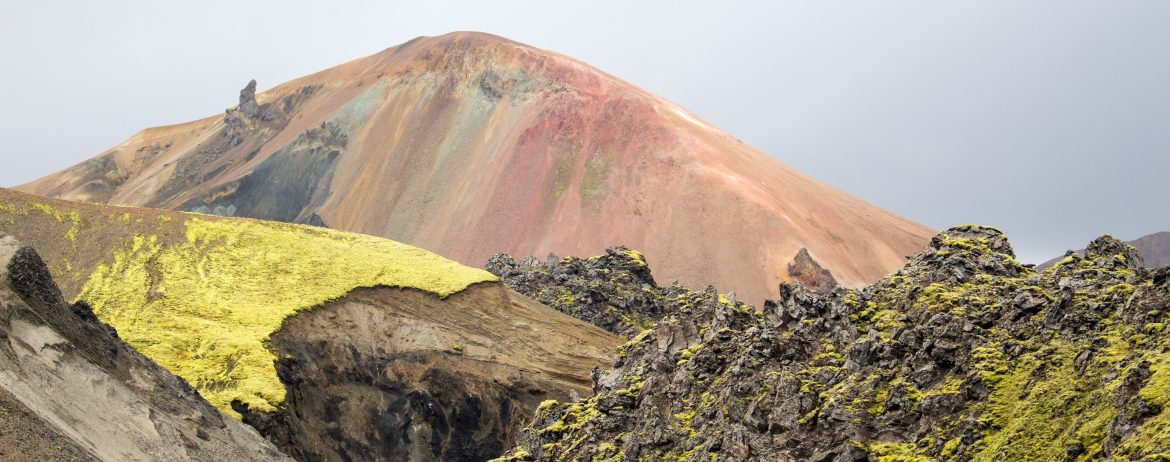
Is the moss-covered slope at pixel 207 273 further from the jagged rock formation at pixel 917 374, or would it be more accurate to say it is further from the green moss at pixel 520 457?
the jagged rock formation at pixel 917 374

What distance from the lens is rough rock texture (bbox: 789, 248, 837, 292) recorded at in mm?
83625

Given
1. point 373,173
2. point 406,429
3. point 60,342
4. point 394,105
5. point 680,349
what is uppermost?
point 394,105

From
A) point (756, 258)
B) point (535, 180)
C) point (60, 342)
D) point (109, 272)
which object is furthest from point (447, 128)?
point (60, 342)

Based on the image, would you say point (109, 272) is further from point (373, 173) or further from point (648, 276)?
point (373, 173)

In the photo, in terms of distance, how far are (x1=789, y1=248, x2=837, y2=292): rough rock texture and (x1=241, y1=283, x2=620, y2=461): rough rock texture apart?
37.1m

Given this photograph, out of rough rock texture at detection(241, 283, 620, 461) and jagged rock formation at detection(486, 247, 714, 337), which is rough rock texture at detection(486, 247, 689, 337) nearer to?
jagged rock formation at detection(486, 247, 714, 337)

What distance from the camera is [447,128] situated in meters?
119

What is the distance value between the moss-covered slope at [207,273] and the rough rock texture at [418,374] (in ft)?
4.90

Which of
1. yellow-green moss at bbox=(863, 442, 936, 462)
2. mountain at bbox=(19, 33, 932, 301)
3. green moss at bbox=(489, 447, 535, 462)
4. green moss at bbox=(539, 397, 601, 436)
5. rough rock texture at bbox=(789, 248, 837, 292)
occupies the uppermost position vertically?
mountain at bbox=(19, 33, 932, 301)

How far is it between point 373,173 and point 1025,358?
99184 millimetres

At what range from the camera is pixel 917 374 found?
24.8 m

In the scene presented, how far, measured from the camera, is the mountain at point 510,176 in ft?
304

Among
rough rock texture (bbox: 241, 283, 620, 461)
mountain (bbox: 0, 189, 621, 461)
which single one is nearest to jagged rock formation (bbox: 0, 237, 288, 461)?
mountain (bbox: 0, 189, 621, 461)

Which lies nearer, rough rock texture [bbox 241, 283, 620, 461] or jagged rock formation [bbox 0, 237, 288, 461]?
jagged rock formation [bbox 0, 237, 288, 461]
